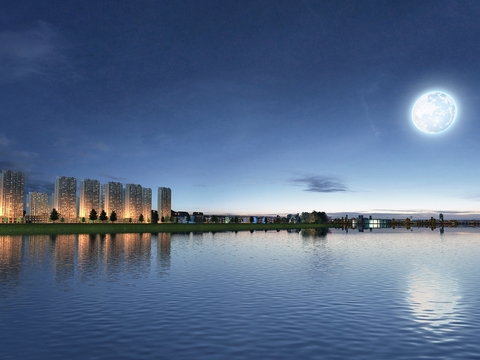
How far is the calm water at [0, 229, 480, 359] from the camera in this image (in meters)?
21.6

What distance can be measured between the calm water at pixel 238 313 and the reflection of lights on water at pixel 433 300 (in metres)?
0.08

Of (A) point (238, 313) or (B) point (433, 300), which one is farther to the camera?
(B) point (433, 300)

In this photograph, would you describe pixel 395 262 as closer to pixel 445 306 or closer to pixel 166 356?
pixel 445 306

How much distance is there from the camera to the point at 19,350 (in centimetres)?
2120

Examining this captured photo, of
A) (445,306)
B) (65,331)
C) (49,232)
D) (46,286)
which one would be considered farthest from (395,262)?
(49,232)

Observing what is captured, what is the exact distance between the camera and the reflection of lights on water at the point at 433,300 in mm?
28125

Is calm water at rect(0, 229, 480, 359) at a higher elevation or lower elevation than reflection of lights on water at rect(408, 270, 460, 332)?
higher

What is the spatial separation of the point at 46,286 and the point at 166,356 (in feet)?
83.9

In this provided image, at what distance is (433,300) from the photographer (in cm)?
3569

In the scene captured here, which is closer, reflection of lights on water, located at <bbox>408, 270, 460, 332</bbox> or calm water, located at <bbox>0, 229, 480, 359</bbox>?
calm water, located at <bbox>0, 229, 480, 359</bbox>

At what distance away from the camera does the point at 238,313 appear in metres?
30.0

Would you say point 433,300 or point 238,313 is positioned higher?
point 238,313

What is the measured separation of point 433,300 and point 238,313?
Result: 1680cm

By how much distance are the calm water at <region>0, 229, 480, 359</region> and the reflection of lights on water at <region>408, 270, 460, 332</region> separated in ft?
0.27
